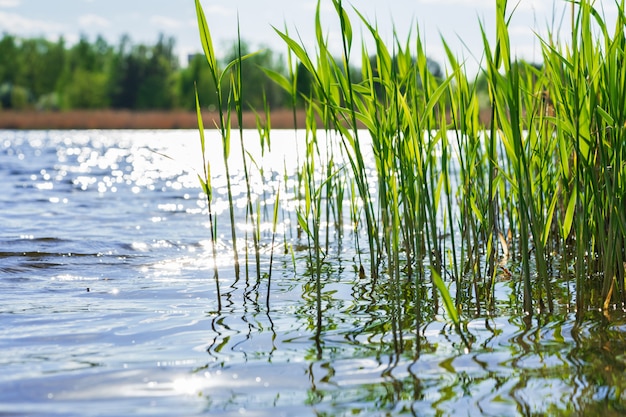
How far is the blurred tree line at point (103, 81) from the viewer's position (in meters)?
63.6

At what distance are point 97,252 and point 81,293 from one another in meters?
1.48

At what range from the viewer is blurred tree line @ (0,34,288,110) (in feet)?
209

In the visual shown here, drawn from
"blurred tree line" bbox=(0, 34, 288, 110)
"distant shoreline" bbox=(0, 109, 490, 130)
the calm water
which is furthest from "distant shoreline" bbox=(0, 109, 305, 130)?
the calm water

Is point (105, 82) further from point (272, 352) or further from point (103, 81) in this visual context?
point (272, 352)

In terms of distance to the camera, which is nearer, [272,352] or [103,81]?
[272,352]

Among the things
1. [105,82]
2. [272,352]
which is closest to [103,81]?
[105,82]

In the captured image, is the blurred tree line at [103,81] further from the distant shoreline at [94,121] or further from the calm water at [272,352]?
the calm water at [272,352]

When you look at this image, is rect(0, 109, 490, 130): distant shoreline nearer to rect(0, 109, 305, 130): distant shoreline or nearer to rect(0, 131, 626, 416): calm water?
rect(0, 109, 305, 130): distant shoreline

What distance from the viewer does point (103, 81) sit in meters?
65.9

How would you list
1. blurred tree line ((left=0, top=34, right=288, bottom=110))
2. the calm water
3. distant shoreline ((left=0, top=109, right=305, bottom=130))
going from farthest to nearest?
blurred tree line ((left=0, top=34, right=288, bottom=110)) → distant shoreline ((left=0, top=109, right=305, bottom=130)) → the calm water

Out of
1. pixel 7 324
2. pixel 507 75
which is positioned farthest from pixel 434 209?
pixel 7 324

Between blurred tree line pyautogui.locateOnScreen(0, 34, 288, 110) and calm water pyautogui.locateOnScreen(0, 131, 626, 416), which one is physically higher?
blurred tree line pyautogui.locateOnScreen(0, 34, 288, 110)

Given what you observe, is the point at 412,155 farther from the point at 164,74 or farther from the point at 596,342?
the point at 164,74

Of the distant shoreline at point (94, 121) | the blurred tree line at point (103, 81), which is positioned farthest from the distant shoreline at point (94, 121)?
the blurred tree line at point (103, 81)
